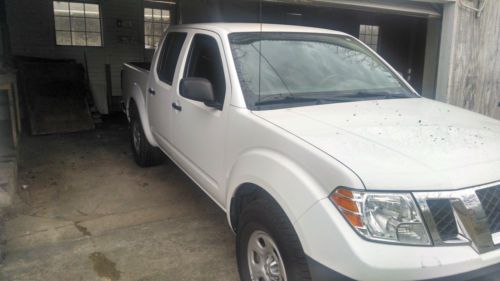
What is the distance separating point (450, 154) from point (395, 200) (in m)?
0.48

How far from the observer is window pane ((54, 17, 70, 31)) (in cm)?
1012

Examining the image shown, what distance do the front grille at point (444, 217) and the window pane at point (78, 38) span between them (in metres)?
10.1

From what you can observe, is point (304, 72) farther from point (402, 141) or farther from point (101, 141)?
point (101, 141)

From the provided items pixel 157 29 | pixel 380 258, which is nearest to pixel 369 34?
pixel 157 29

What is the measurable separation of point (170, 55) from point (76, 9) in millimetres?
6803

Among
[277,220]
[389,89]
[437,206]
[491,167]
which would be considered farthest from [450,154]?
[389,89]

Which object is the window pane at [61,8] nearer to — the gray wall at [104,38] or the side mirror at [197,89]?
the gray wall at [104,38]

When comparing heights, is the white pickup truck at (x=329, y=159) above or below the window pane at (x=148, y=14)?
below

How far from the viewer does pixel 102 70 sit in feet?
35.2

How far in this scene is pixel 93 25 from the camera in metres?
10.6

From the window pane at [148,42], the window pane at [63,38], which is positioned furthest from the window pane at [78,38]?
the window pane at [148,42]

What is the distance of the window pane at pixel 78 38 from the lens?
10.4 metres

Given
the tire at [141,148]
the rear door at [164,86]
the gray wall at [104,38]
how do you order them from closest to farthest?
the rear door at [164,86] → the tire at [141,148] → the gray wall at [104,38]

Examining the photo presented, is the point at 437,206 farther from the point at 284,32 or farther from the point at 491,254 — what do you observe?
the point at 284,32
